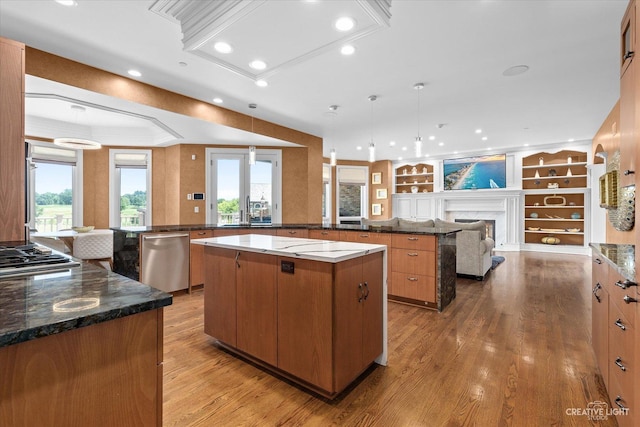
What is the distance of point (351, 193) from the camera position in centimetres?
1060

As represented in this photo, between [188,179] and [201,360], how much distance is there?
4810 millimetres

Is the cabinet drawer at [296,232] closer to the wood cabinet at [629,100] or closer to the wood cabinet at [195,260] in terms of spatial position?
the wood cabinet at [195,260]

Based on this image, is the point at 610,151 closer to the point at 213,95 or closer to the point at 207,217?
the point at 213,95

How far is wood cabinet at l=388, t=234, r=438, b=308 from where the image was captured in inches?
135

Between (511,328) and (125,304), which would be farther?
(511,328)

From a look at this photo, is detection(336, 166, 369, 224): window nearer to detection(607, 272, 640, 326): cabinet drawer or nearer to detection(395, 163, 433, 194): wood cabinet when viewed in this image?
detection(395, 163, 433, 194): wood cabinet

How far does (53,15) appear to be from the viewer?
2559 millimetres

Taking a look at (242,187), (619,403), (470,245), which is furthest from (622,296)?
(242,187)

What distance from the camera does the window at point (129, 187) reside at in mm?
6660

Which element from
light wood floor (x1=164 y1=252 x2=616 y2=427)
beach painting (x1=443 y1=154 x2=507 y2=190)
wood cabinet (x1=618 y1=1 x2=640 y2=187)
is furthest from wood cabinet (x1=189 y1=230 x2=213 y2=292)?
beach painting (x1=443 y1=154 x2=507 y2=190)

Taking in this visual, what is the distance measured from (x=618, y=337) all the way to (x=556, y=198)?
8.15 meters

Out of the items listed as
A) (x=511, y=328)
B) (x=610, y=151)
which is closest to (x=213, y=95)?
(x=511, y=328)

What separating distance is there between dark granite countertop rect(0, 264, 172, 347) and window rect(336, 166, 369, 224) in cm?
929

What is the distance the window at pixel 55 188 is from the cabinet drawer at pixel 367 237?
5.85m
